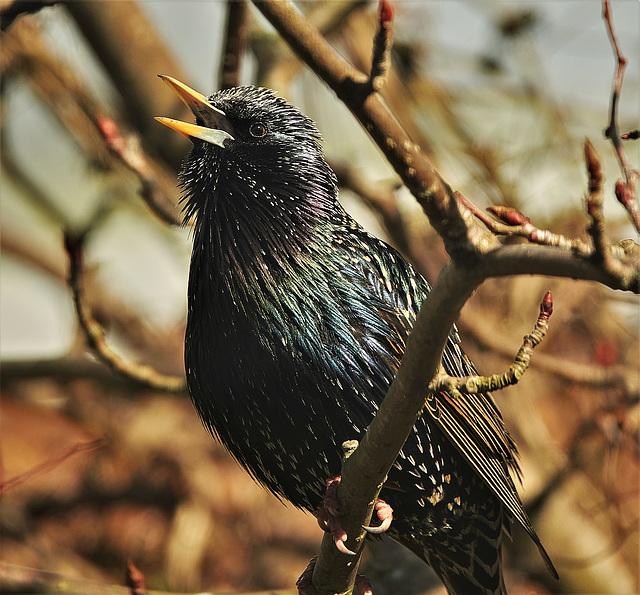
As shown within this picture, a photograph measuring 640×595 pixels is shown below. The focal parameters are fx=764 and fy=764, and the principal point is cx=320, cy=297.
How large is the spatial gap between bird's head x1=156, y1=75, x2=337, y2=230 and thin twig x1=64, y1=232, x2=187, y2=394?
740mm

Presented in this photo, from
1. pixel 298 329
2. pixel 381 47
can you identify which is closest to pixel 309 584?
pixel 298 329

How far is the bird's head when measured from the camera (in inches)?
97.0

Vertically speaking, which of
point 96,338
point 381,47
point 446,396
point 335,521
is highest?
point 381,47

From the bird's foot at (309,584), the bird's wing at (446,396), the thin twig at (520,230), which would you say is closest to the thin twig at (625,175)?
the thin twig at (520,230)

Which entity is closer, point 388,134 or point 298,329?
point 388,134

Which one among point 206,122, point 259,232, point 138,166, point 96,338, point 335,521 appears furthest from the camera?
Answer: point 138,166

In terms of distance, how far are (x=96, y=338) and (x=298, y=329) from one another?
4.14ft

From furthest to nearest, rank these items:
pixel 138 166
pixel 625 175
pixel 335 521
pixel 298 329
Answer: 1. pixel 138 166
2. pixel 298 329
3. pixel 335 521
4. pixel 625 175

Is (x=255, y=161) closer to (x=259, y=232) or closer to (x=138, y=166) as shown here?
(x=259, y=232)

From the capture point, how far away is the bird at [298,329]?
91.1 inches

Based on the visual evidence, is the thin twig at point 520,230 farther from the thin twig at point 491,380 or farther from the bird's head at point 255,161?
the bird's head at point 255,161

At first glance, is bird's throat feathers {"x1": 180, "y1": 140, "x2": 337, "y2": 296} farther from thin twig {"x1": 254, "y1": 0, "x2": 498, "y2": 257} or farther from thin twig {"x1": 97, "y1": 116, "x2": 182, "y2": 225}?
thin twig {"x1": 97, "y1": 116, "x2": 182, "y2": 225}

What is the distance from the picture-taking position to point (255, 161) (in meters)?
2.50

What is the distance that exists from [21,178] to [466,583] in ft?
17.9
